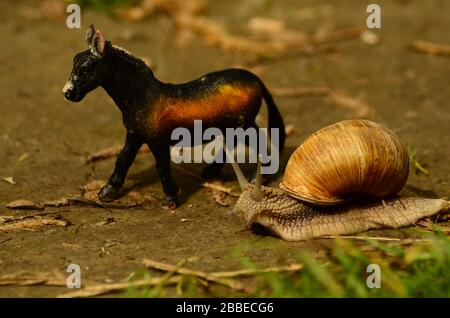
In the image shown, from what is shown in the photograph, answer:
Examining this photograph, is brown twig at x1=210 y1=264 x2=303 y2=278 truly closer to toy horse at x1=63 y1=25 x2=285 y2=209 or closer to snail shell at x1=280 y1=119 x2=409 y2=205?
snail shell at x1=280 y1=119 x2=409 y2=205

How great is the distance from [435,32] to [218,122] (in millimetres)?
5499

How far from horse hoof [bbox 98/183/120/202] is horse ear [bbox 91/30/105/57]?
1.12 meters

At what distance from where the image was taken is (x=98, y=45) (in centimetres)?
500

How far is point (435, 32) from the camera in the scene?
9.83m

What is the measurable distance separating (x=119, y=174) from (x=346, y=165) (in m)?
1.82

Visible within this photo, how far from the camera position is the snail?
484 centimetres

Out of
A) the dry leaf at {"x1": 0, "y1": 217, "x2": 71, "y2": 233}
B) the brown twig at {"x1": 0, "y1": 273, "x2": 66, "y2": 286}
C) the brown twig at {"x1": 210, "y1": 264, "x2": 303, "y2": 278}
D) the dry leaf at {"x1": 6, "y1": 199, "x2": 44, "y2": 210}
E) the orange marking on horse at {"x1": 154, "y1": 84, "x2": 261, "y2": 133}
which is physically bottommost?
the brown twig at {"x1": 0, "y1": 273, "x2": 66, "y2": 286}

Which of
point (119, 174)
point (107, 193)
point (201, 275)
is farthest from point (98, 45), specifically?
point (201, 275)

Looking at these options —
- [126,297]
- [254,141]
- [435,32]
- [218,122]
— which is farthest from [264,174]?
[435,32]

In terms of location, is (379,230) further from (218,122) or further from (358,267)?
(218,122)

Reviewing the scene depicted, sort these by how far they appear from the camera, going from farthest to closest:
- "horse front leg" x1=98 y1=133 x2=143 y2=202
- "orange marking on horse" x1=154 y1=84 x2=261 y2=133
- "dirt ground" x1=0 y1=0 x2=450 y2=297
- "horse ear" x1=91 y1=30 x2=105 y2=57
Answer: "horse front leg" x1=98 y1=133 x2=143 y2=202
"orange marking on horse" x1=154 y1=84 x2=261 y2=133
"horse ear" x1=91 y1=30 x2=105 y2=57
"dirt ground" x1=0 y1=0 x2=450 y2=297

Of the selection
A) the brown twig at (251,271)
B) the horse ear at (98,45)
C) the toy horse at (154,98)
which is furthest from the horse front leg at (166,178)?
the brown twig at (251,271)

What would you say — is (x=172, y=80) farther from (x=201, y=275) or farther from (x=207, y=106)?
(x=201, y=275)

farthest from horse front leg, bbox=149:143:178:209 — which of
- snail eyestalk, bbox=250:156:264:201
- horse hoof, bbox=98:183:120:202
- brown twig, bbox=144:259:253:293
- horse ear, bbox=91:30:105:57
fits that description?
brown twig, bbox=144:259:253:293
